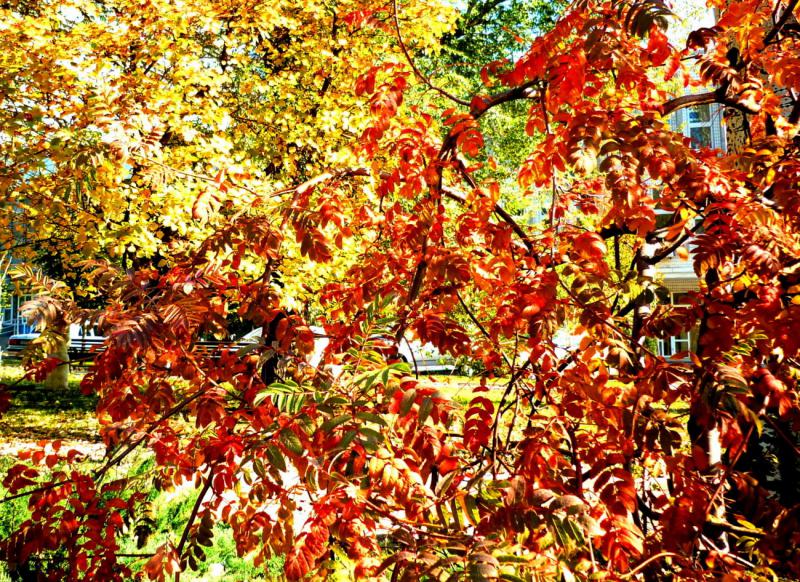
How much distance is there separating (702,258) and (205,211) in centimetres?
206

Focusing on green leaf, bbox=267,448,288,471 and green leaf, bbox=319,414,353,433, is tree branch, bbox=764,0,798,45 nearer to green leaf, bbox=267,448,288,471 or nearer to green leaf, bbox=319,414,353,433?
green leaf, bbox=319,414,353,433

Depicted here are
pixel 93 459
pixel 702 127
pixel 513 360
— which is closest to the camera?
pixel 513 360

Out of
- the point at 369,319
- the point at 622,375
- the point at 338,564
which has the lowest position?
the point at 338,564

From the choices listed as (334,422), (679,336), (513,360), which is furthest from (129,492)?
(679,336)

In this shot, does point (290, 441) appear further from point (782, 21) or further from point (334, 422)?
point (782, 21)

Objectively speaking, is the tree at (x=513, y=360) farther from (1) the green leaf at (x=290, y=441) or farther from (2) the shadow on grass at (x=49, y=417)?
(2) the shadow on grass at (x=49, y=417)

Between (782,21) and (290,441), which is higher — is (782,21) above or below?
above

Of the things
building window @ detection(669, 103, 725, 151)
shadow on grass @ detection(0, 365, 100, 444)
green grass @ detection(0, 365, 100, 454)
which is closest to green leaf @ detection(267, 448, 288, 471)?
green grass @ detection(0, 365, 100, 454)

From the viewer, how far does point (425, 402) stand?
173 cm

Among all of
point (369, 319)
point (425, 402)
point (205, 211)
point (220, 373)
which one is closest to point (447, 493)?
point (425, 402)

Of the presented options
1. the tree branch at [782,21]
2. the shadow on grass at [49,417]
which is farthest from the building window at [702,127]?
the shadow on grass at [49,417]

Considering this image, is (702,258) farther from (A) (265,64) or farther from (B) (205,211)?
(A) (265,64)

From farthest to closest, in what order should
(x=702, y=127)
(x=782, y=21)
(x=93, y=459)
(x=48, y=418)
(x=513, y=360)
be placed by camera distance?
(x=702, y=127) → (x=48, y=418) → (x=93, y=459) → (x=782, y=21) → (x=513, y=360)

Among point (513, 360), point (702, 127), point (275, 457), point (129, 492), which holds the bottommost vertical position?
point (129, 492)
